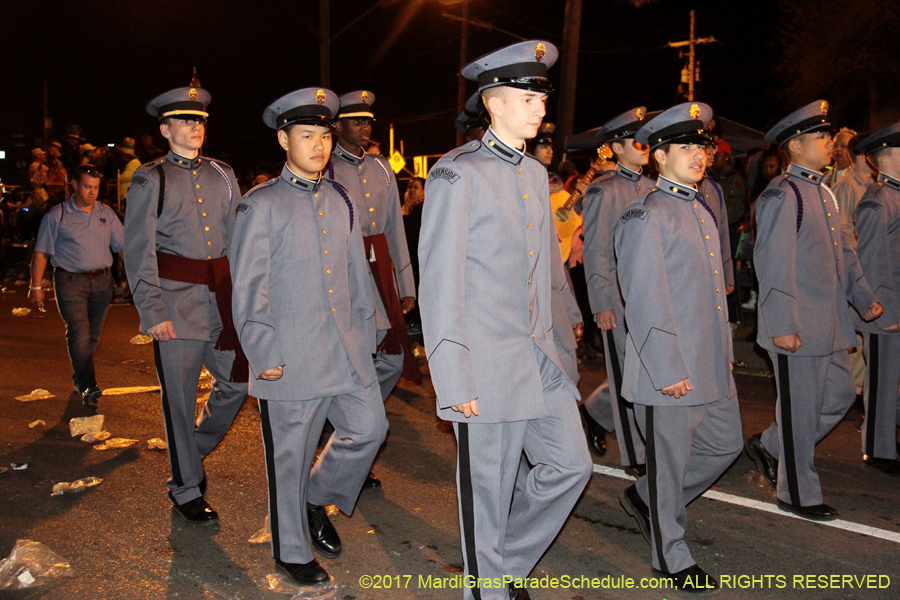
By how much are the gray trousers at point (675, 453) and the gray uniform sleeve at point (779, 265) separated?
2.82ft

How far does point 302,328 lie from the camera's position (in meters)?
4.33

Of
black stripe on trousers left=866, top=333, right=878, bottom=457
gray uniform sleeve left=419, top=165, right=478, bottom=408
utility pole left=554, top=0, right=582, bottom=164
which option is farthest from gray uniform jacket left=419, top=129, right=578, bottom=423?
utility pole left=554, top=0, right=582, bottom=164

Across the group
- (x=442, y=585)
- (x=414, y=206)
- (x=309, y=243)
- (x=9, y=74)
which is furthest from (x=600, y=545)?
(x=9, y=74)

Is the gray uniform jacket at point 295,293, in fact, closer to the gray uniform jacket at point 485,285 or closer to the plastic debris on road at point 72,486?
the gray uniform jacket at point 485,285

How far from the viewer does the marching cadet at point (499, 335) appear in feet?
11.7

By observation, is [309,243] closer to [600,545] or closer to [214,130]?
[600,545]

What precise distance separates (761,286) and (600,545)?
175 cm

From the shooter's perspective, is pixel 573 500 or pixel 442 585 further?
pixel 442 585

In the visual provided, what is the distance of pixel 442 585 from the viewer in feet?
14.2

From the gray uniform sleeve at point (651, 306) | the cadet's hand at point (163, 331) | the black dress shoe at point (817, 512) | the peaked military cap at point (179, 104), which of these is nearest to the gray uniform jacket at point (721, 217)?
the black dress shoe at point (817, 512)

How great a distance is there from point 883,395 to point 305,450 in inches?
157

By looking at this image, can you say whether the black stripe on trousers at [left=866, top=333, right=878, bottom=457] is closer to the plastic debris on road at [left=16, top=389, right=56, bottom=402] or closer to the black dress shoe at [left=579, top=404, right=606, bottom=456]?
the black dress shoe at [left=579, top=404, right=606, bottom=456]

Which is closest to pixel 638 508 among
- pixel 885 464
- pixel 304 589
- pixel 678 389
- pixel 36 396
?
pixel 678 389

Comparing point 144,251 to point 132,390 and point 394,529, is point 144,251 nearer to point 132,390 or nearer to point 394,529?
point 394,529
